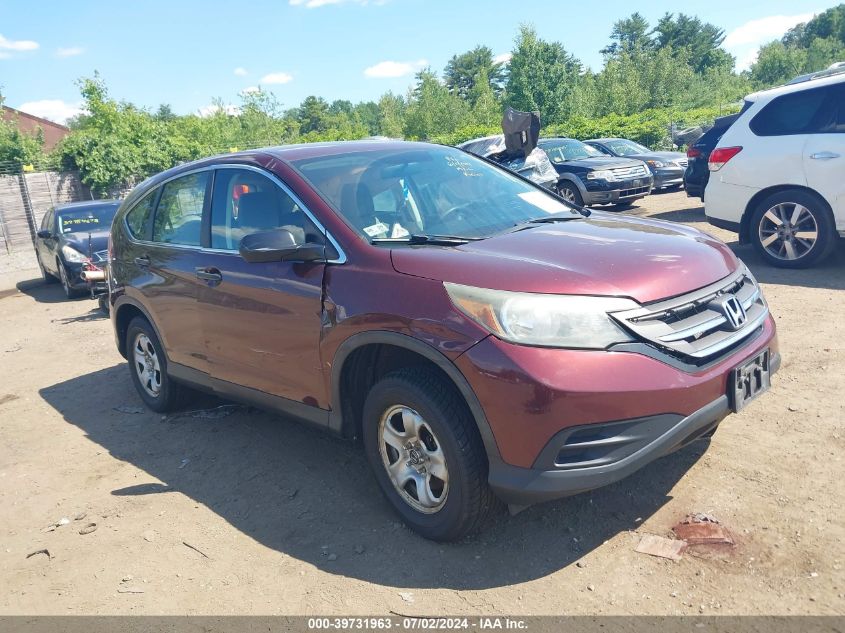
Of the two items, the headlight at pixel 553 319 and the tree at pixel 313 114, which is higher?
the tree at pixel 313 114

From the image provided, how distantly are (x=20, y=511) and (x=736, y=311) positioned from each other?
413 cm

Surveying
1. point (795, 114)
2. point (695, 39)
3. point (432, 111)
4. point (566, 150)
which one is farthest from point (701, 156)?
point (695, 39)

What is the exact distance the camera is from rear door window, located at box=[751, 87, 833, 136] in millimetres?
7211

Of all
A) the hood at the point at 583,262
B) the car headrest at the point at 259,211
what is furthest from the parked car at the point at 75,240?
the hood at the point at 583,262

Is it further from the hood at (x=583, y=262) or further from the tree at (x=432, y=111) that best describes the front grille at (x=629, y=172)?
the tree at (x=432, y=111)

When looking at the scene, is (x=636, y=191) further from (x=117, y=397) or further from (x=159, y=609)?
(x=159, y=609)

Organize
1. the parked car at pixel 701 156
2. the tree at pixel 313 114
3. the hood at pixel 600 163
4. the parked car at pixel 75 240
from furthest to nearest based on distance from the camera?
1. the tree at pixel 313 114
2. the hood at pixel 600 163
3. the parked car at pixel 75 240
4. the parked car at pixel 701 156

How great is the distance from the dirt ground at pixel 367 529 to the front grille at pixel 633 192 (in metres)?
8.62

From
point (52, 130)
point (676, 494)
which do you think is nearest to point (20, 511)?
point (676, 494)

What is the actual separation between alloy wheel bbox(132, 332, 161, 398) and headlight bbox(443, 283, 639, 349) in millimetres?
3396

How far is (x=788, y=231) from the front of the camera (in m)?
7.45

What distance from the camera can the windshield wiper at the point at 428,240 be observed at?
3.48 meters

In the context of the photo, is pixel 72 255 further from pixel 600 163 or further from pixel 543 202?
pixel 543 202

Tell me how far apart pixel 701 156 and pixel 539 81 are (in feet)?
101
